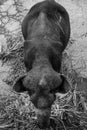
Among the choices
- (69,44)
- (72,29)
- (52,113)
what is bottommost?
(52,113)

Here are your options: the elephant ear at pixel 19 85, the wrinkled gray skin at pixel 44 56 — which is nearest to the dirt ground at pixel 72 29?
the wrinkled gray skin at pixel 44 56

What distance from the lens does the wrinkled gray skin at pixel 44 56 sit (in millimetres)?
4328

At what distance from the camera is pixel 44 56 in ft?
15.8

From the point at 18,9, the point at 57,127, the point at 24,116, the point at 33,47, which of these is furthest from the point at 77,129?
the point at 18,9

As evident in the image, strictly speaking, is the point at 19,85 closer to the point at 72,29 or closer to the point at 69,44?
the point at 69,44

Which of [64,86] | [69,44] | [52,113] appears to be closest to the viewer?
[64,86]

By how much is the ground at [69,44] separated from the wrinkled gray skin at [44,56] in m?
0.90

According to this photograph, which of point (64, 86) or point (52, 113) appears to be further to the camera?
point (52, 113)

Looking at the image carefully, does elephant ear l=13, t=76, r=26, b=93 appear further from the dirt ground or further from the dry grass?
the dirt ground

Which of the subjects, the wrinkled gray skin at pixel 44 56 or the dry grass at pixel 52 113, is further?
the dry grass at pixel 52 113

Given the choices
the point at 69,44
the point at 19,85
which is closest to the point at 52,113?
the point at 19,85

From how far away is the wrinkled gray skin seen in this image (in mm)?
4328

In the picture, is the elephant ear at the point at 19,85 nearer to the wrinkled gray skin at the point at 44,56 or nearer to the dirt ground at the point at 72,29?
the wrinkled gray skin at the point at 44,56

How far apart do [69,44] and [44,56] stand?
2.42 metres
